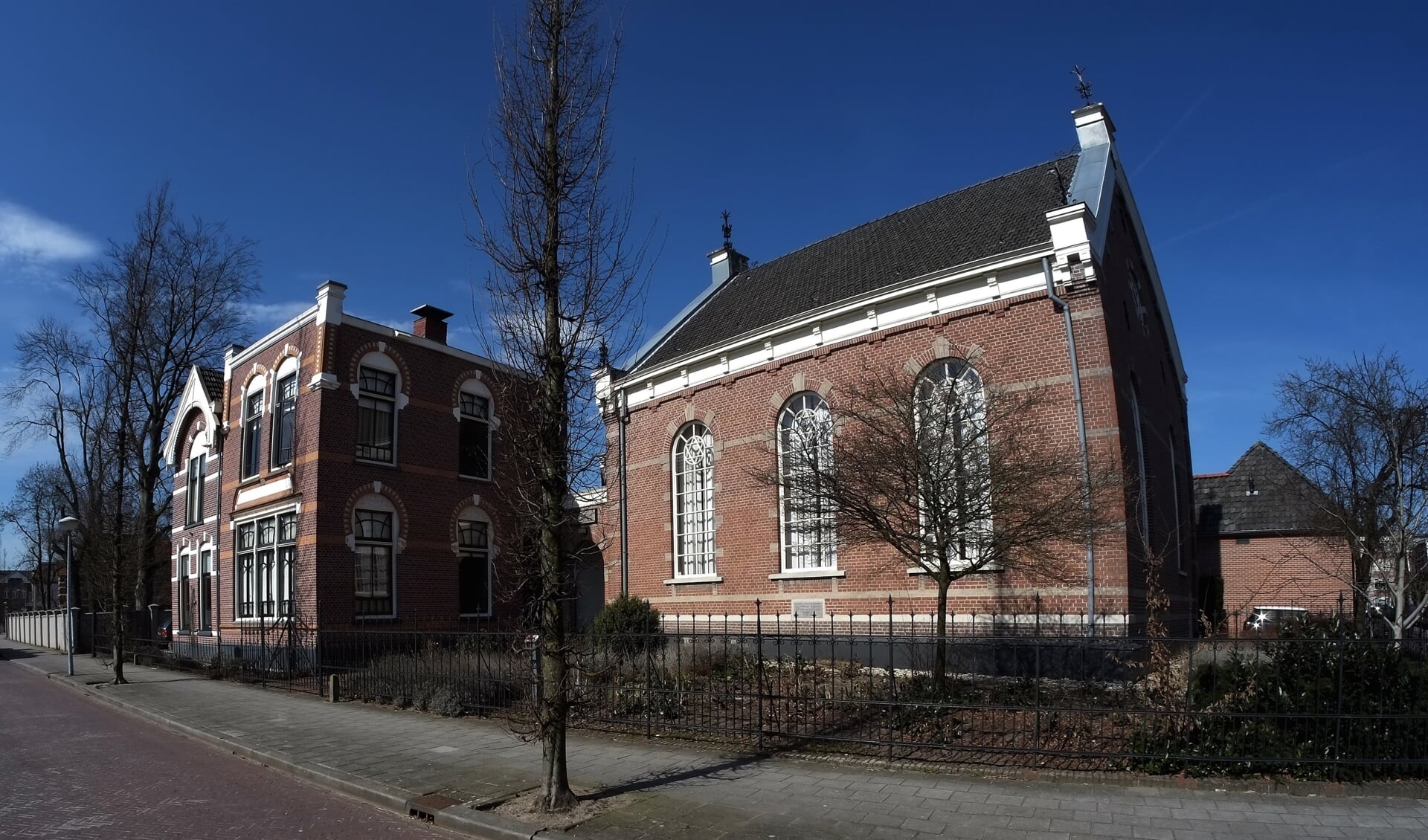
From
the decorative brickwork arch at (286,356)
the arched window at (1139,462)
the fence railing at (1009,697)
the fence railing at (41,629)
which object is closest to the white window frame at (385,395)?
the decorative brickwork arch at (286,356)

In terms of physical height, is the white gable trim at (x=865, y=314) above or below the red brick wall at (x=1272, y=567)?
above

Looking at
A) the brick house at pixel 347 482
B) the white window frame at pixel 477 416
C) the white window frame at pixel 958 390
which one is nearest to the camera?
the white window frame at pixel 958 390

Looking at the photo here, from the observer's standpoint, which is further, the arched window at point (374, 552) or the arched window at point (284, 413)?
the arched window at point (284, 413)

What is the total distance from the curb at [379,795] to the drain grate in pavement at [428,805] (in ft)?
0.04

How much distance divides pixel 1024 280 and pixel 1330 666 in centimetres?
781

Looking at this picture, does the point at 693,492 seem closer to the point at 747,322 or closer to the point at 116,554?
the point at 747,322

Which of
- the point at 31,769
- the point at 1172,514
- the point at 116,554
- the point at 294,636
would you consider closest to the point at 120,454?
the point at 116,554

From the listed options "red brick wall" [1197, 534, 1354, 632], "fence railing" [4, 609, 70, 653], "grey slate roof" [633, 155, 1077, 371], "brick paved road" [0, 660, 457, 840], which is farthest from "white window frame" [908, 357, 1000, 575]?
"fence railing" [4, 609, 70, 653]

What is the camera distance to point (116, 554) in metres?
21.3

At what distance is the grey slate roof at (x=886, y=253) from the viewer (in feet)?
51.2

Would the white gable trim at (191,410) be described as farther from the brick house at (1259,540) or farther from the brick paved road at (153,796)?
the brick house at (1259,540)

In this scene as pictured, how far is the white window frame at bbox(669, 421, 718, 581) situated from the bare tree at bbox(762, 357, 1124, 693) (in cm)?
634

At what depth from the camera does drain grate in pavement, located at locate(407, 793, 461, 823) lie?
7.60 metres

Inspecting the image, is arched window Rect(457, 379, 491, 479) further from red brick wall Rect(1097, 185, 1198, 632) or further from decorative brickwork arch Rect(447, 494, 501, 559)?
red brick wall Rect(1097, 185, 1198, 632)
